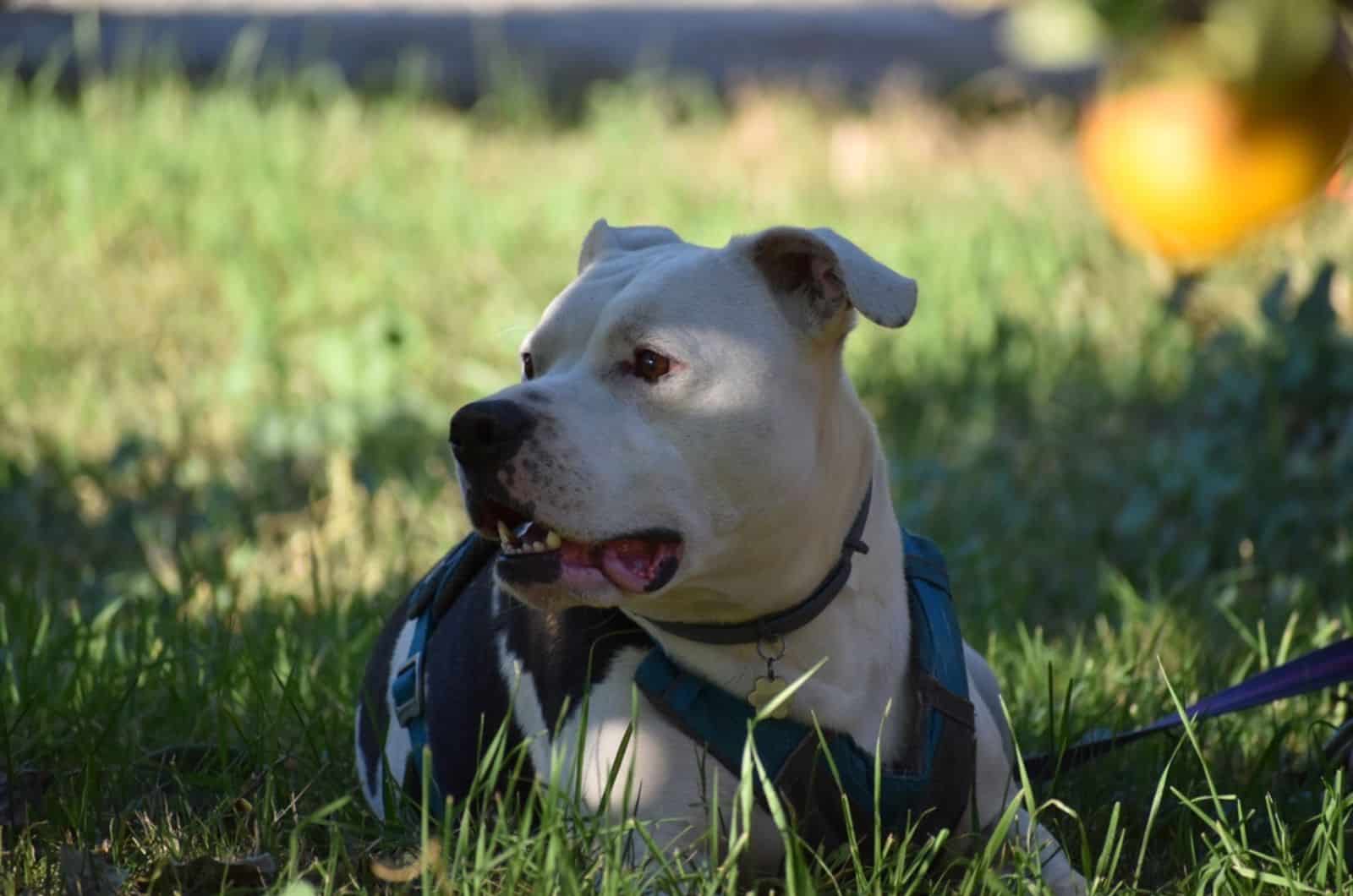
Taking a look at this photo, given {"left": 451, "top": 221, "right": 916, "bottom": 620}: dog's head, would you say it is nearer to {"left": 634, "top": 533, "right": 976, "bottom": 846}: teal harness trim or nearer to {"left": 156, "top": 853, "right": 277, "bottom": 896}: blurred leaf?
{"left": 634, "top": 533, "right": 976, "bottom": 846}: teal harness trim

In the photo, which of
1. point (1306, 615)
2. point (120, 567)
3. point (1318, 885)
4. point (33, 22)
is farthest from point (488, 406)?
point (33, 22)

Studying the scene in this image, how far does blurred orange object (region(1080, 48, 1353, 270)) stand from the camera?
571 centimetres

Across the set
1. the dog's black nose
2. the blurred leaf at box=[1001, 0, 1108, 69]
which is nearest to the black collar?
the dog's black nose

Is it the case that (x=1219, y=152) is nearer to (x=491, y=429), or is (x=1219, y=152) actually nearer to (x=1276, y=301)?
(x=1276, y=301)

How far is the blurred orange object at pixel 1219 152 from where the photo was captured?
225 inches

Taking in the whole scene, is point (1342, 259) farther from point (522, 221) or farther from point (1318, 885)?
point (1318, 885)

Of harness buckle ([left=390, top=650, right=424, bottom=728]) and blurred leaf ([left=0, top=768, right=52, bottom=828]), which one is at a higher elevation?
harness buckle ([left=390, top=650, right=424, bottom=728])

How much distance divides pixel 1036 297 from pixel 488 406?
429 cm

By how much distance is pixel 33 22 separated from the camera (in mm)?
8469

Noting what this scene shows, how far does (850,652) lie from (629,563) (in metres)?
0.37

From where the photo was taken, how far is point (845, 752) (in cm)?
238

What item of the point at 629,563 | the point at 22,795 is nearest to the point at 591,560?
the point at 629,563

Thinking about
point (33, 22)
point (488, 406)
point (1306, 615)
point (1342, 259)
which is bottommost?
point (1306, 615)

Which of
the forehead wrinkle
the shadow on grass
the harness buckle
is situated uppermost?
the forehead wrinkle
